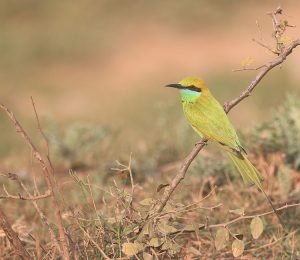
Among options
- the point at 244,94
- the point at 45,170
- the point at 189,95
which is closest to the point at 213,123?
the point at 189,95

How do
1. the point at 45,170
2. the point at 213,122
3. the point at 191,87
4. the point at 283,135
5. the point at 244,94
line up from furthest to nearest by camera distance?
the point at 283,135 → the point at 191,87 → the point at 213,122 → the point at 244,94 → the point at 45,170

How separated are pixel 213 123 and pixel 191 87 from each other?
24 centimetres

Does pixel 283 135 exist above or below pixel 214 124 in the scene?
below

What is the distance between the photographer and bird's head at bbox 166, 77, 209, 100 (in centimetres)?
405

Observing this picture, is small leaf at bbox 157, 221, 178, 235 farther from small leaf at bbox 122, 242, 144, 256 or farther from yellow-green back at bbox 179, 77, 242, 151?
yellow-green back at bbox 179, 77, 242, 151

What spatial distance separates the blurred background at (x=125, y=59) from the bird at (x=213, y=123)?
3.10 metres

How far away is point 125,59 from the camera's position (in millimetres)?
Result: 13750

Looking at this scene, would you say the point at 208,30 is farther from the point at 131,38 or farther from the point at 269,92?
the point at 269,92

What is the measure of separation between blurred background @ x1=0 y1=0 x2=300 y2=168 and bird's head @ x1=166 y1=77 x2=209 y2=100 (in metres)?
3.08

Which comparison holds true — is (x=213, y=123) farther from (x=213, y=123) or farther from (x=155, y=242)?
(x=155, y=242)

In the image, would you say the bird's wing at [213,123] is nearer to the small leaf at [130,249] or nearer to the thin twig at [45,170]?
the small leaf at [130,249]

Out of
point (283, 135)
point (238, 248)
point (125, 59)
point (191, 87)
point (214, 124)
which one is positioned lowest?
point (125, 59)

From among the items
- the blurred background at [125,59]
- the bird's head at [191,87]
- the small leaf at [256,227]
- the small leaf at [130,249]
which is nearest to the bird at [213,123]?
the bird's head at [191,87]

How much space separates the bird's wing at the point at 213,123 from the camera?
3.89 m
